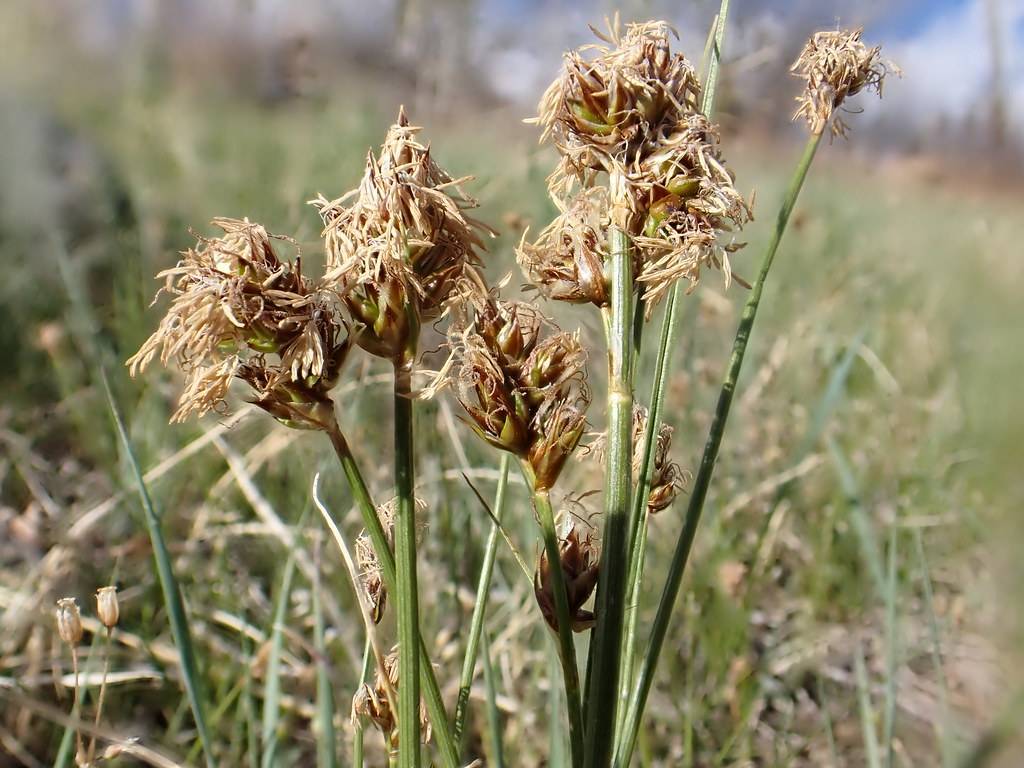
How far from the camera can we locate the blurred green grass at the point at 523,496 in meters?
1.14

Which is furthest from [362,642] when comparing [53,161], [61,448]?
[53,161]

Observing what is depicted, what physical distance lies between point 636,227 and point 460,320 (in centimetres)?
10

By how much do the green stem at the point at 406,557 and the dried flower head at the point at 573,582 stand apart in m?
0.08

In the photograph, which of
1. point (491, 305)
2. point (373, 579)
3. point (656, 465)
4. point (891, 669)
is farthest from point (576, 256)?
point (891, 669)

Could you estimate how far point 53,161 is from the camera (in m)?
2.71

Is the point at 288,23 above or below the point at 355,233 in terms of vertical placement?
above

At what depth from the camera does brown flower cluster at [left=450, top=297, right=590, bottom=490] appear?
0.41m

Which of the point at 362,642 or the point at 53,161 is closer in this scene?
the point at 362,642

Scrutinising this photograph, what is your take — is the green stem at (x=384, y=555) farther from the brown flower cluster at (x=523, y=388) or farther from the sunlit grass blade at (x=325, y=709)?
the sunlit grass blade at (x=325, y=709)

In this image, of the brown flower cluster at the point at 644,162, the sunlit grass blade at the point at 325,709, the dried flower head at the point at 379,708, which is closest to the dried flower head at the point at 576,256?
the brown flower cluster at the point at 644,162

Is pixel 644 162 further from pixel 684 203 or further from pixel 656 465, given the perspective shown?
pixel 656 465

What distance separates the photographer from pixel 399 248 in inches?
15.5

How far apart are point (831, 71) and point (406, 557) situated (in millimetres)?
404

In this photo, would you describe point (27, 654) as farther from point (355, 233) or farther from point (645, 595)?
point (355, 233)
